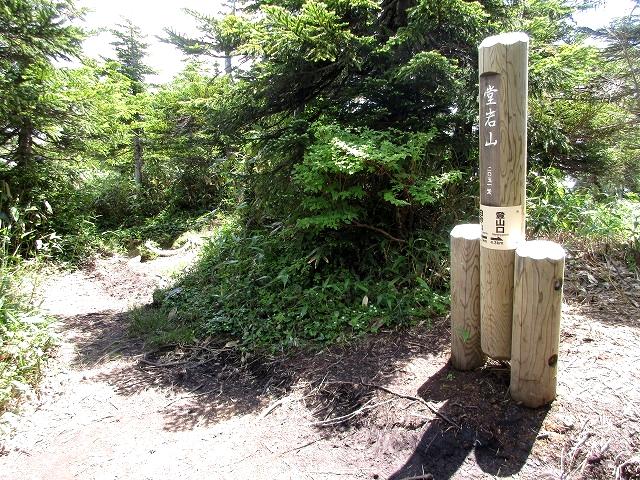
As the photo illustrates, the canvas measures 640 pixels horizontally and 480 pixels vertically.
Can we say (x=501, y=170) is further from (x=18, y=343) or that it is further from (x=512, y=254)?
(x=18, y=343)

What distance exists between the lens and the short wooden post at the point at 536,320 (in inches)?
94.7

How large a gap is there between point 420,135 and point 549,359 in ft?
7.97

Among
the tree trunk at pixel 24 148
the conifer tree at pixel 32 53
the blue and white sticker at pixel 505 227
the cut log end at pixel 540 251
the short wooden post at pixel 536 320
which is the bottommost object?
the short wooden post at pixel 536 320

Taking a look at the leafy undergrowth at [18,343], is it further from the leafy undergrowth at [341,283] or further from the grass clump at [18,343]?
the leafy undergrowth at [341,283]

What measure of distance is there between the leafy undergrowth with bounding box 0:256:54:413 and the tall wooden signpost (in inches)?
148

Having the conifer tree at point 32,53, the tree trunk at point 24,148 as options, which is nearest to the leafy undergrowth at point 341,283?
the conifer tree at point 32,53

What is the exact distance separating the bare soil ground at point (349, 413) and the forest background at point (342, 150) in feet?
1.32

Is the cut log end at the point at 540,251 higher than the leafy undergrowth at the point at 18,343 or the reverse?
higher

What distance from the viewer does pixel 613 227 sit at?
14.7 feet

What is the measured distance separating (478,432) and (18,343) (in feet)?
12.9

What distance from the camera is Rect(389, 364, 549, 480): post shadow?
229 cm

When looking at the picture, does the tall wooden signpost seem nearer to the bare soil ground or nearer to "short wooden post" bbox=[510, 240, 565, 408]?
"short wooden post" bbox=[510, 240, 565, 408]

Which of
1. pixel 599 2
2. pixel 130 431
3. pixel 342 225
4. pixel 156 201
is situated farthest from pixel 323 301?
pixel 156 201

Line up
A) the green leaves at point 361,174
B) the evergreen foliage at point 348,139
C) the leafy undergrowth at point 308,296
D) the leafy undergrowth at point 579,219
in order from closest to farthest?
the green leaves at point 361,174 < the leafy undergrowth at point 308,296 < the evergreen foliage at point 348,139 < the leafy undergrowth at point 579,219
